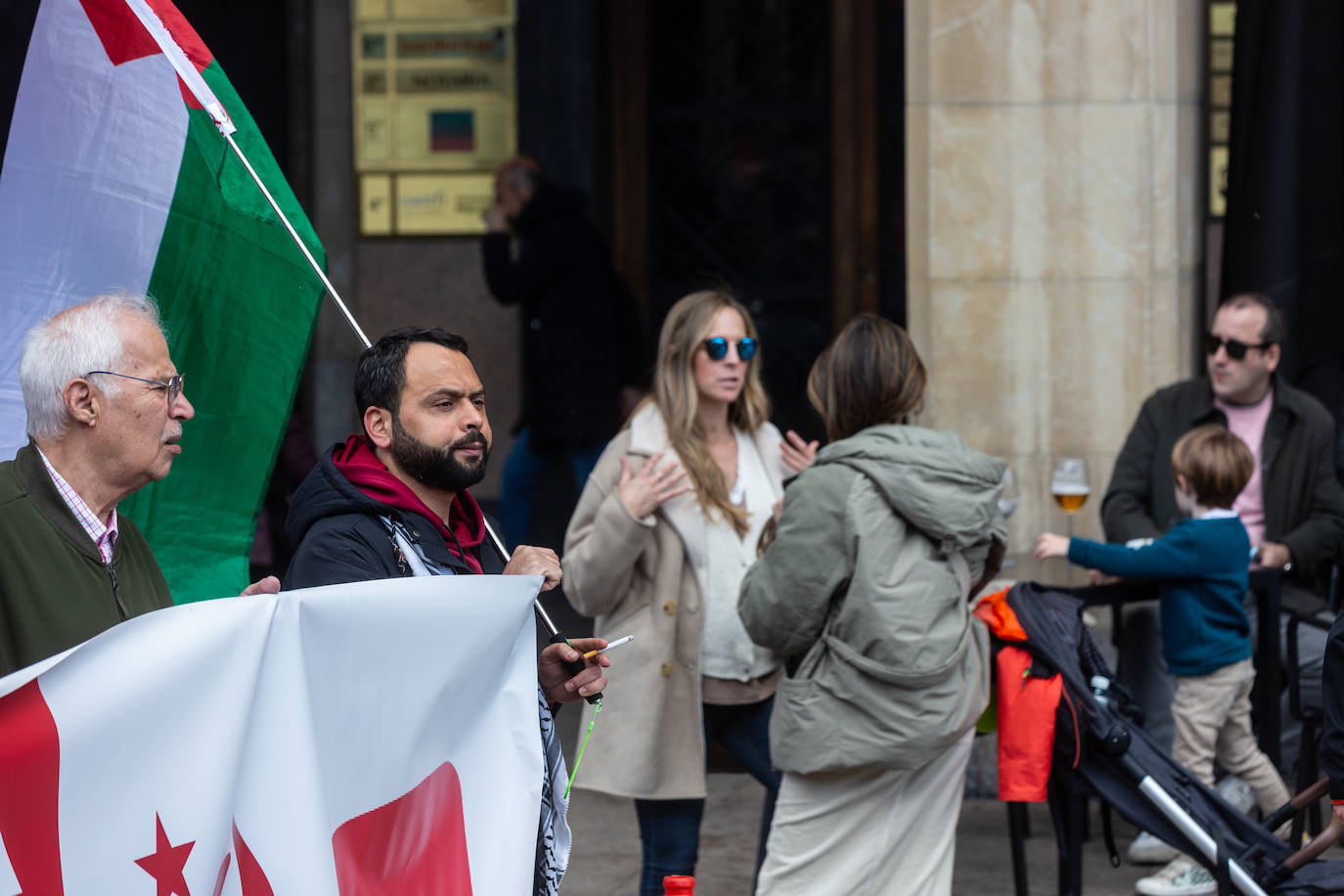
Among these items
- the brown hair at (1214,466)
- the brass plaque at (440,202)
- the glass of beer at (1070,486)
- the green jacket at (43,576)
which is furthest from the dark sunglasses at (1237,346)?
the brass plaque at (440,202)

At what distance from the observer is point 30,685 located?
266 centimetres

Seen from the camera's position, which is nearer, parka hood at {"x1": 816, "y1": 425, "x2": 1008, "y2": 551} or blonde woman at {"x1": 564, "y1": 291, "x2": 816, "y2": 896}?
parka hood at {"x1": 816, "y1": 425, "x2": 1008, "y2": 551}

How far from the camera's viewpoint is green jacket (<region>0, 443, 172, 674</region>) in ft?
9.35

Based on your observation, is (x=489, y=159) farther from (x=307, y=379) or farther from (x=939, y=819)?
(x=939, y=819)

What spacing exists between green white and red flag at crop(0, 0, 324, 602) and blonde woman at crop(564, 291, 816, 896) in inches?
54.4

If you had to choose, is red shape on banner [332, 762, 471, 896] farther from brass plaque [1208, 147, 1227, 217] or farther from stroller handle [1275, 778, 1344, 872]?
brass plaque [1208, 147, 1227, 217]

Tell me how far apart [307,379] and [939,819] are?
20.0ft

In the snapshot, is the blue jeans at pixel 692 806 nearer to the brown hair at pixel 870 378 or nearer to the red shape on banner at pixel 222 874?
the brown hair at pixel 870 378

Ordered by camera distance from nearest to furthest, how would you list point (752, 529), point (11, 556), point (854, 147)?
point (11, 556), point (752, 529), point (854, 147)

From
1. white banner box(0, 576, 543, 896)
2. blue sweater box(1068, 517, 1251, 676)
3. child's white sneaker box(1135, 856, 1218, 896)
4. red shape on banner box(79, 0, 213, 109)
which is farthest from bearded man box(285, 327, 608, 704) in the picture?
child's white sneaker box(1135, 856, 1218, 896)

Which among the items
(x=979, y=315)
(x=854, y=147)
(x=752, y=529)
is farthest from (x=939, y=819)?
(x=854, y=147)

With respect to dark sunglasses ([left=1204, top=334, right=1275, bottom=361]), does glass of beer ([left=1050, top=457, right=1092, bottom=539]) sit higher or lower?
lower

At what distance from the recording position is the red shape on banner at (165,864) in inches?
108

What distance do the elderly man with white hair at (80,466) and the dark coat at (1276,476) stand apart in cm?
398
